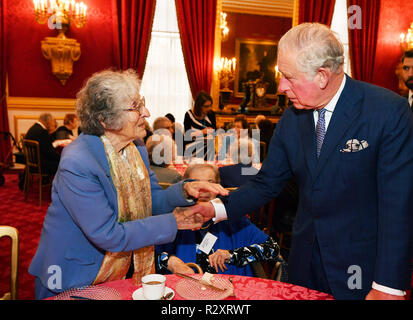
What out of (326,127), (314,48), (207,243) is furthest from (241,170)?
(314,48)

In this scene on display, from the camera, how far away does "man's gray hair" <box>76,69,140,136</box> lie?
1634mm

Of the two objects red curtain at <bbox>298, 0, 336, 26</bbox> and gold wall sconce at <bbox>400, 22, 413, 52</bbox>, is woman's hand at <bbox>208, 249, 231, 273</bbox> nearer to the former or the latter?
red curtain at <bbox>298, 0, 336, 26</bbox>

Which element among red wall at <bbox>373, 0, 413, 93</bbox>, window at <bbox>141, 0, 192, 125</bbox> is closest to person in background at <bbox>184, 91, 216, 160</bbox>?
window at <bbox>141, 0, 192, 125</bbox>

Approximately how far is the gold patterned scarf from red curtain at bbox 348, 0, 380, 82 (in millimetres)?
7792

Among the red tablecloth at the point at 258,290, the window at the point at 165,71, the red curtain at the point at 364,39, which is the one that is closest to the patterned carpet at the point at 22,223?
the red tablecloth at the point at 258,290

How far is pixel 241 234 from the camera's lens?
7.02 feet

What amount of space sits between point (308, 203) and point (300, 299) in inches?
15.0

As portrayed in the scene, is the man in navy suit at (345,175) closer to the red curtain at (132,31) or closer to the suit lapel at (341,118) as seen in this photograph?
the suit lapel at (341,118)

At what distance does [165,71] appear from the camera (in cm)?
779

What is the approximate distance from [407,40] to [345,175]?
8.58m

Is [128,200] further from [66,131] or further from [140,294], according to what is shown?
[66,131]

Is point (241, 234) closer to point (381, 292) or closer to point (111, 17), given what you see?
point (381, 292)

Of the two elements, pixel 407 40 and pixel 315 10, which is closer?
pixel 315 10
